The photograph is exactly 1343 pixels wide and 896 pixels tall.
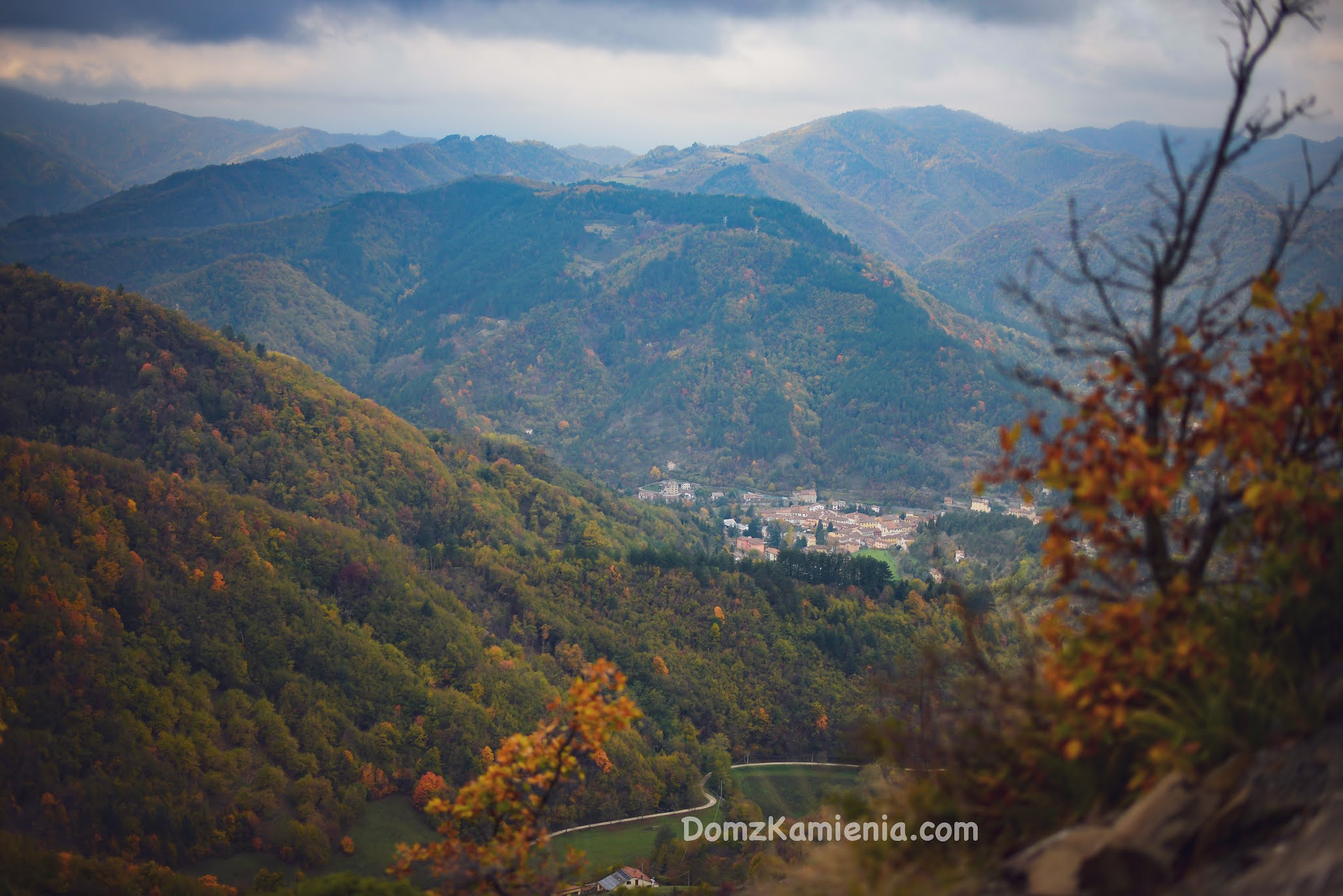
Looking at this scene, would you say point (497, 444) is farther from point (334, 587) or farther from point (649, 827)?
point (649, 827)

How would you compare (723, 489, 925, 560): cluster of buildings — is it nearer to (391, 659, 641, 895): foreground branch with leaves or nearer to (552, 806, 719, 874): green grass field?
(552, 806, 719, 874): green grass field

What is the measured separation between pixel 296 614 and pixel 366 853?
656 inches

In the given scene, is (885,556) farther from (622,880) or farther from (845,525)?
(622,880)

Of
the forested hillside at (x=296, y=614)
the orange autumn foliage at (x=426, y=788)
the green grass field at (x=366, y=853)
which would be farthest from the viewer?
the orange autumn foliage at (x=426, y=788)

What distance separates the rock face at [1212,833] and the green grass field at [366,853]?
1419 inches

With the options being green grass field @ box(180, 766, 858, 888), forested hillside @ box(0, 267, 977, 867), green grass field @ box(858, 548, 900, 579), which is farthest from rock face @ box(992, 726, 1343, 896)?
green grass field @ box(858, 548, 900, 579)

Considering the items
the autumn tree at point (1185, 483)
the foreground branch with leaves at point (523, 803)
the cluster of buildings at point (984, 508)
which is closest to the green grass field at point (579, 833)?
the foreground branch with leaves at point (523, 803)

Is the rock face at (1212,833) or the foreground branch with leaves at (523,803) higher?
the rock face at (1212,833)

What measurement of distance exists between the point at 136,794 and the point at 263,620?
1350 centimetres

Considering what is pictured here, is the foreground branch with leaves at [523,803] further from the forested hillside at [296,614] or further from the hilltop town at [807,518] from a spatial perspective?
the hilltop town at [807,518]

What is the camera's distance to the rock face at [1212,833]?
16.0ft

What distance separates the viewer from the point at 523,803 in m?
8.63

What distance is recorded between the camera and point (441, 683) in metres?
52.2

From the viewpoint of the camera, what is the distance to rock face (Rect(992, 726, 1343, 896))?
4.88 meters
